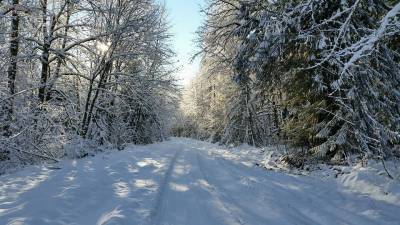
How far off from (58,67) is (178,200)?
12819 mm

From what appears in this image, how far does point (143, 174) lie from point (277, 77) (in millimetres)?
5882

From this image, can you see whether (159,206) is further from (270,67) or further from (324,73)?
(270,67)

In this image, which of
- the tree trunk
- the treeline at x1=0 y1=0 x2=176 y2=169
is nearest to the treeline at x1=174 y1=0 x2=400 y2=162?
the treeline at x1=0 y1=0 x2=176 y2=169

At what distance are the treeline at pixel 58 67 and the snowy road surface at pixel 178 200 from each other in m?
2.51

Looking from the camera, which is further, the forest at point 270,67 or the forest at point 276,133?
the forest at point 270,67

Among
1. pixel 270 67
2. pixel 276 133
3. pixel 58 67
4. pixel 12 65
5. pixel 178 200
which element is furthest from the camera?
pixel 58 67

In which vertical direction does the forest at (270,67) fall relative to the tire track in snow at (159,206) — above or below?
above

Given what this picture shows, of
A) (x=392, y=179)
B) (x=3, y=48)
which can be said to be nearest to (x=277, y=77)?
(x=392, y=179)

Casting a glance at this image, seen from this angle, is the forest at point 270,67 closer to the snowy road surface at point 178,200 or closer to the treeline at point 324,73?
the treeline at point 324,73

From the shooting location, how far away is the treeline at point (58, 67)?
1277cm

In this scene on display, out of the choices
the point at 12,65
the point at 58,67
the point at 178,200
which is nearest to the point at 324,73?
the point at 178,200

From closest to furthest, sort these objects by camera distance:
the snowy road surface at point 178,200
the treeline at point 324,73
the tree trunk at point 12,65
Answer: the snowy road surface at point 178,200
the treeline at point 324,73
the tree trunk at point 12,65

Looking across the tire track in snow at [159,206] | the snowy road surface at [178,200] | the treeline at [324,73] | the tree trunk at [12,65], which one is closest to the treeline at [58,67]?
the tree trunk at [12,65]

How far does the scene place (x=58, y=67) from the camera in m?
18.0
